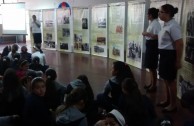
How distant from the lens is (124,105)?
277 cm

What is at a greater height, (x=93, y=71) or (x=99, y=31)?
(x=99, y=31)

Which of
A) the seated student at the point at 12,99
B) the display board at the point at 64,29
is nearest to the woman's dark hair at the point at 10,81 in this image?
the seated student at the point at 12,99

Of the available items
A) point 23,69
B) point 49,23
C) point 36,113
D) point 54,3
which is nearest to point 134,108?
point 36,113

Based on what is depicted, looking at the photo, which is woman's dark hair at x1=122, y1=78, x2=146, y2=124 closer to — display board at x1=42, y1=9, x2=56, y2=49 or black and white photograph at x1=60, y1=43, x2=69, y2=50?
black and white photograph at x1=60, y1=43, x2=69, y2=50

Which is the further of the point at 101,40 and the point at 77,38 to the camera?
the point at 77,38

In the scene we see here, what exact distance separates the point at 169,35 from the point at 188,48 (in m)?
0.63

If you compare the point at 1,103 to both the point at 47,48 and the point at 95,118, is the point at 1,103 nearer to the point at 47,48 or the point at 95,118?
the point at 95,118

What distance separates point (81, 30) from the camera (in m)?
9.88

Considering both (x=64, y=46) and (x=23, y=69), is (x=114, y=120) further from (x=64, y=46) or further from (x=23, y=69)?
(x=64, y=46)

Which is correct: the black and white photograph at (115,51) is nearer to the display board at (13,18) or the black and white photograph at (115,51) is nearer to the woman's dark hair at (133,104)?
the display board at (13,18)

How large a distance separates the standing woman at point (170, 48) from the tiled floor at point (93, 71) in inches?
17.0

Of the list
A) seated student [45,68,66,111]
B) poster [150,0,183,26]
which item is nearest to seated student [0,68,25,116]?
seated student [45,68,66,111]

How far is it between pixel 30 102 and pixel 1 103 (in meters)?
0.58

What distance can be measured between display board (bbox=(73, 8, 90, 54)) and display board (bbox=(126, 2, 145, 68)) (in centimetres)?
250
